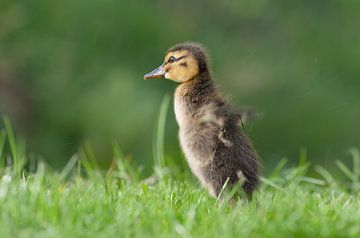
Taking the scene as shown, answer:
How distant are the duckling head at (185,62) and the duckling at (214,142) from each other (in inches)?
3.7

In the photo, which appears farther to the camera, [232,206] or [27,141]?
[27,141]

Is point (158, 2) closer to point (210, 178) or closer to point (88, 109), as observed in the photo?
point (88, 109)

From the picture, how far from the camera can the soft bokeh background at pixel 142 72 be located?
1216cm

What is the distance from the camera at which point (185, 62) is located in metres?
6.01

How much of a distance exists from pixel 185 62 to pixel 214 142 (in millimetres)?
604

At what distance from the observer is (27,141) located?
12.2 m

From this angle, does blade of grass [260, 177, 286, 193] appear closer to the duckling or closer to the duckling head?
the duckling

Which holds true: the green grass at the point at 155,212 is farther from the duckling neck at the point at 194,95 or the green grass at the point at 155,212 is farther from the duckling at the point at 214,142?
the duckling neck at the point at 194,95

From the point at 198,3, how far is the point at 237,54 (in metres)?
1.48

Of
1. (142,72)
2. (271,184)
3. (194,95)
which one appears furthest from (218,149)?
(142,72)

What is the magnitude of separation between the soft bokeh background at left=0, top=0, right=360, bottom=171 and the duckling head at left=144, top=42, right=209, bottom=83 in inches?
224

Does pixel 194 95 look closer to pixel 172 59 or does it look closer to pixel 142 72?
pixel 172 59

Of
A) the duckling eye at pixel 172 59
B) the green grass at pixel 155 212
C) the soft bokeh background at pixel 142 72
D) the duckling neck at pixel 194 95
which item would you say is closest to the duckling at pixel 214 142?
the duckling neck at pixel 194 95

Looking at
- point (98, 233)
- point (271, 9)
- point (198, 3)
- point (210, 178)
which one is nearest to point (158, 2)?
point (198, 3)
